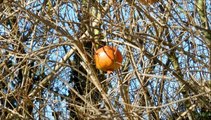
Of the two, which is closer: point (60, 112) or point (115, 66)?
point (115, 66)

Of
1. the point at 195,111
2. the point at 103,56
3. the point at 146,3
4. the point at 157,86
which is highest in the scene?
the point at 146,3

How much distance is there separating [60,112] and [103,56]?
0.99m

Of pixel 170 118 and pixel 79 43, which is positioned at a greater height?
pixel 79 43

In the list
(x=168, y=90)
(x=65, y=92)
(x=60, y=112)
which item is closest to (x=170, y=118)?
(x=168, y=90)

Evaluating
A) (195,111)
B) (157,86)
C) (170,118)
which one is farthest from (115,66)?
(195,111)

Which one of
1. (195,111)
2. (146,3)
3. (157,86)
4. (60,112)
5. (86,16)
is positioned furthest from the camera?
(195,111)

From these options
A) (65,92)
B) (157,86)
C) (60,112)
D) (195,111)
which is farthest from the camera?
(65,92)

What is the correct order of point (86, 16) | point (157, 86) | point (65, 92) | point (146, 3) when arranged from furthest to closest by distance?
point (65, 92) → point (157, 86) → point (86, 16) → point (146, 3)

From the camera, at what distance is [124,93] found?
2.28m

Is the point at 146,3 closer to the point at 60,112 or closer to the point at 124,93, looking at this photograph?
the point at 124,93

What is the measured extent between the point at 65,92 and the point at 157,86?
6.43 feet

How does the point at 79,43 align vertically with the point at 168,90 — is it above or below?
above

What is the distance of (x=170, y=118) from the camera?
3.10 metres

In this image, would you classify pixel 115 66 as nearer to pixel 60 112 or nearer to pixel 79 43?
pixel 79 43
